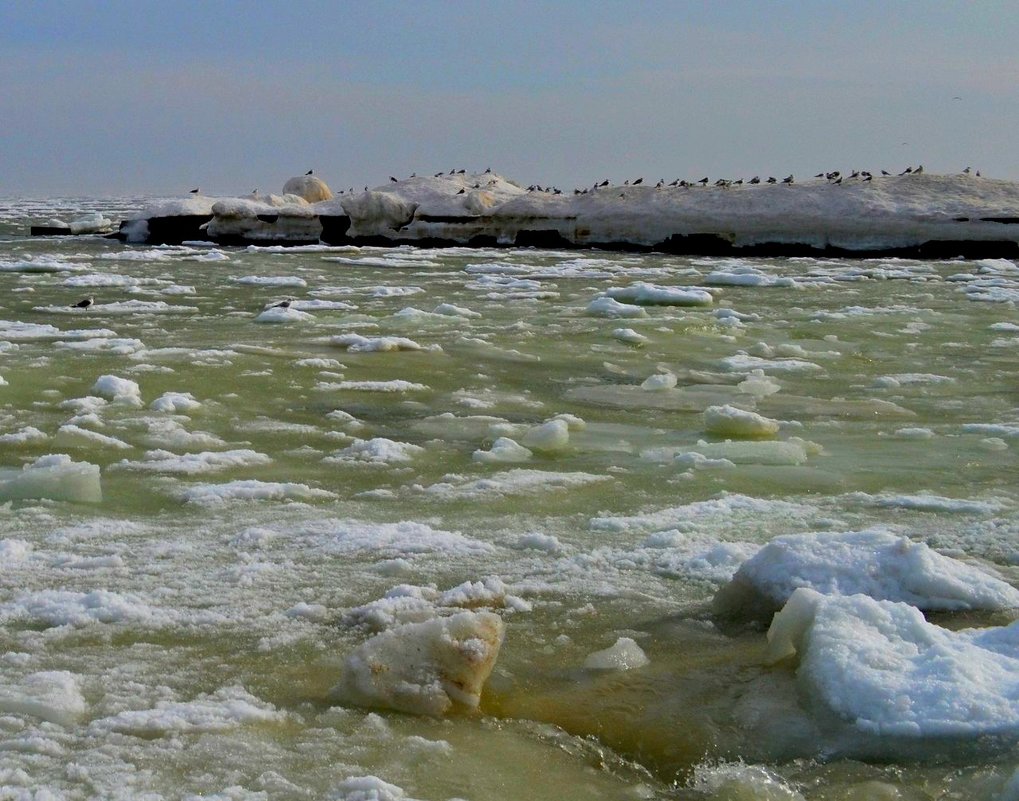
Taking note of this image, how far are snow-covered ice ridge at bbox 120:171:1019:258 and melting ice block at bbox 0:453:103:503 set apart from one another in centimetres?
1878

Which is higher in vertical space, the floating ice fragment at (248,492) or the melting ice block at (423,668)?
the melting ice block at (423,668)

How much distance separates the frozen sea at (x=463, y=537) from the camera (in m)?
2.59

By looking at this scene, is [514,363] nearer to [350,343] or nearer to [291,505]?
[350,343]

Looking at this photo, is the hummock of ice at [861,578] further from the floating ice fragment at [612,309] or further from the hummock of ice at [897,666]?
the floating ice fragment at [612,309]

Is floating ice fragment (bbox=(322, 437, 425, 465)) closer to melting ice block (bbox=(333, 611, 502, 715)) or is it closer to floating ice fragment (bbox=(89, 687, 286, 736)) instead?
melting ice block (bbox=(333, 611, 502, 715))

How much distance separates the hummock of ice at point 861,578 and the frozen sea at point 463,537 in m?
0.07

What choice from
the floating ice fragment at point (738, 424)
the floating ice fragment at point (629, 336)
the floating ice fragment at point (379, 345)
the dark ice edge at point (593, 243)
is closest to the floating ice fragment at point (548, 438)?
the floating ice fragment at point (738, 424)

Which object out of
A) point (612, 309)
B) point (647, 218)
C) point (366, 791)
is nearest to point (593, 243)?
point (647, 218)

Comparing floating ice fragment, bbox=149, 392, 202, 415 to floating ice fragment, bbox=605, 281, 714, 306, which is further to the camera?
floating ice fragment, bbox=605, 281, 714, 306

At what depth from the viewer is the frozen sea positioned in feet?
8.51

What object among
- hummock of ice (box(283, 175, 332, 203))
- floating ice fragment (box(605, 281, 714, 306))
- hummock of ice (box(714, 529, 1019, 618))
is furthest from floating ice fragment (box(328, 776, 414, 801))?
hummock of ice (box(283, 175, 332, 203))

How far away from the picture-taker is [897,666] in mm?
2824

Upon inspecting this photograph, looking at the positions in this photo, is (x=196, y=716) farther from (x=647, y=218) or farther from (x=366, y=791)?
(x=647, y=218)

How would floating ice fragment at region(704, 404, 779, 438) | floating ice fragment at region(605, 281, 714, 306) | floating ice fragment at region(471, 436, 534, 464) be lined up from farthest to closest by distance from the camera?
floating ice fragment at region(605, 281, 714, 306)
floating ice fragment at region(704, 404, 779, 438)
floating ice fragment at region(471, 436, 534, 464)
